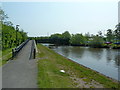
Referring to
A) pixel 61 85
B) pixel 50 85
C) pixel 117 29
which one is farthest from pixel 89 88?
pixel 117 29

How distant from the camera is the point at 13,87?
6.30 metres

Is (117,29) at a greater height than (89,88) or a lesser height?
greater

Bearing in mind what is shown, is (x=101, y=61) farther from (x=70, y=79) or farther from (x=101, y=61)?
(x=70, y=79)

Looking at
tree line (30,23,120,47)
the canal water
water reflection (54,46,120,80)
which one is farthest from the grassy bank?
tree line (30,23,120,47)

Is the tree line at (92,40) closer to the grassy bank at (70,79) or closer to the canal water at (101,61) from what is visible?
the canal water at (101,61)

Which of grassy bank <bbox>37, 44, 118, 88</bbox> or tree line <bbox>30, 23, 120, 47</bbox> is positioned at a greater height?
tree line <bbox>30, 23, 120, 47</bbox>

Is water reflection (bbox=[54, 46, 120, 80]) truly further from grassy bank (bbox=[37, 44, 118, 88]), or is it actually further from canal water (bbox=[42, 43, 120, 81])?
grassy bank (bbox=[37, 44, 118, 88])

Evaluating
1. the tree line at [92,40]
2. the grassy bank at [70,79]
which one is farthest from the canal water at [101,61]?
the tree line at [92,40]

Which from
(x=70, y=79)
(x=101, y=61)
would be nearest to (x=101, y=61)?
(x=101, y=61)

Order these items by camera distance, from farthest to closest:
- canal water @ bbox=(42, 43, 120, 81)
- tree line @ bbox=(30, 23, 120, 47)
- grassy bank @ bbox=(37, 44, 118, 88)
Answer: tree line @ bbox=(30, 23, 120, 47), canal water @ bbox=(42, 43, 120, 81), grassy bank @ bbox=(37, 44, 118, 88)

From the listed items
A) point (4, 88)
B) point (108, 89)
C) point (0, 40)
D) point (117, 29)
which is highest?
point (117, 29)

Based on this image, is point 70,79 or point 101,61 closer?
point 70,79

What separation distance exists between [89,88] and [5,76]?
530 centimetres

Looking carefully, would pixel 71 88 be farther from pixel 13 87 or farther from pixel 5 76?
pixel 5 76
